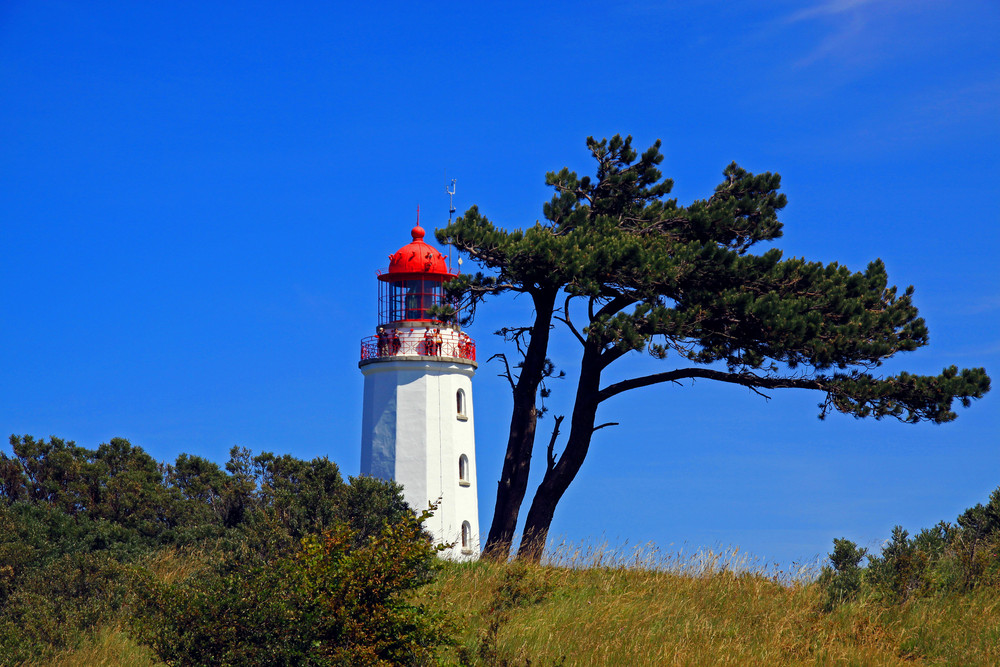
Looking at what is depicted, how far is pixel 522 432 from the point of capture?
20.3 meters

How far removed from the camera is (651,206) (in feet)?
69.7

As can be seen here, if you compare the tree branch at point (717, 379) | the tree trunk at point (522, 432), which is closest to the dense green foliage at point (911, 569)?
the tree branch at point (717, 379)

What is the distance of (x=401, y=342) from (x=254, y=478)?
635 centimetres

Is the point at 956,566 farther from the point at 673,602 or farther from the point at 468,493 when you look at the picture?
the point at 468,493

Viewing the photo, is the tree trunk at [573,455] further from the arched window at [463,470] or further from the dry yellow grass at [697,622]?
the arched window at [463,470]

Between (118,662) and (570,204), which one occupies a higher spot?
(570,204)

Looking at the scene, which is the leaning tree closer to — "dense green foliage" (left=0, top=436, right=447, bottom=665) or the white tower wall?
"dense green foliage" (left=0, top=436, right=447, bottom=665)

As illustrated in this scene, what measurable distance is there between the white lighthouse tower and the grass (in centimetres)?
1628

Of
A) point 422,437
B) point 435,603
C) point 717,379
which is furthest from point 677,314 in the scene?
point 422,437

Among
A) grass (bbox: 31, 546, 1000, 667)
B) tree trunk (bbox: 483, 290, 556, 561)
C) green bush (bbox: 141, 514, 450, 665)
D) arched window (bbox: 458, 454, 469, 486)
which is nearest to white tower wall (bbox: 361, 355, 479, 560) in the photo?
arched window (bbox: 458, 454, 469, 486)

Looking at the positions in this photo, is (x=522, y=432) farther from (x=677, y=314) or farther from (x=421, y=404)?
(x=421, y=404)

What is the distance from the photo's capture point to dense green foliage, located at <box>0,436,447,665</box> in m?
9.66

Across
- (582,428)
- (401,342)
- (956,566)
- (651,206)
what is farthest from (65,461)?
(956,566)

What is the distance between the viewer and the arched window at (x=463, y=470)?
32938 millimetres
